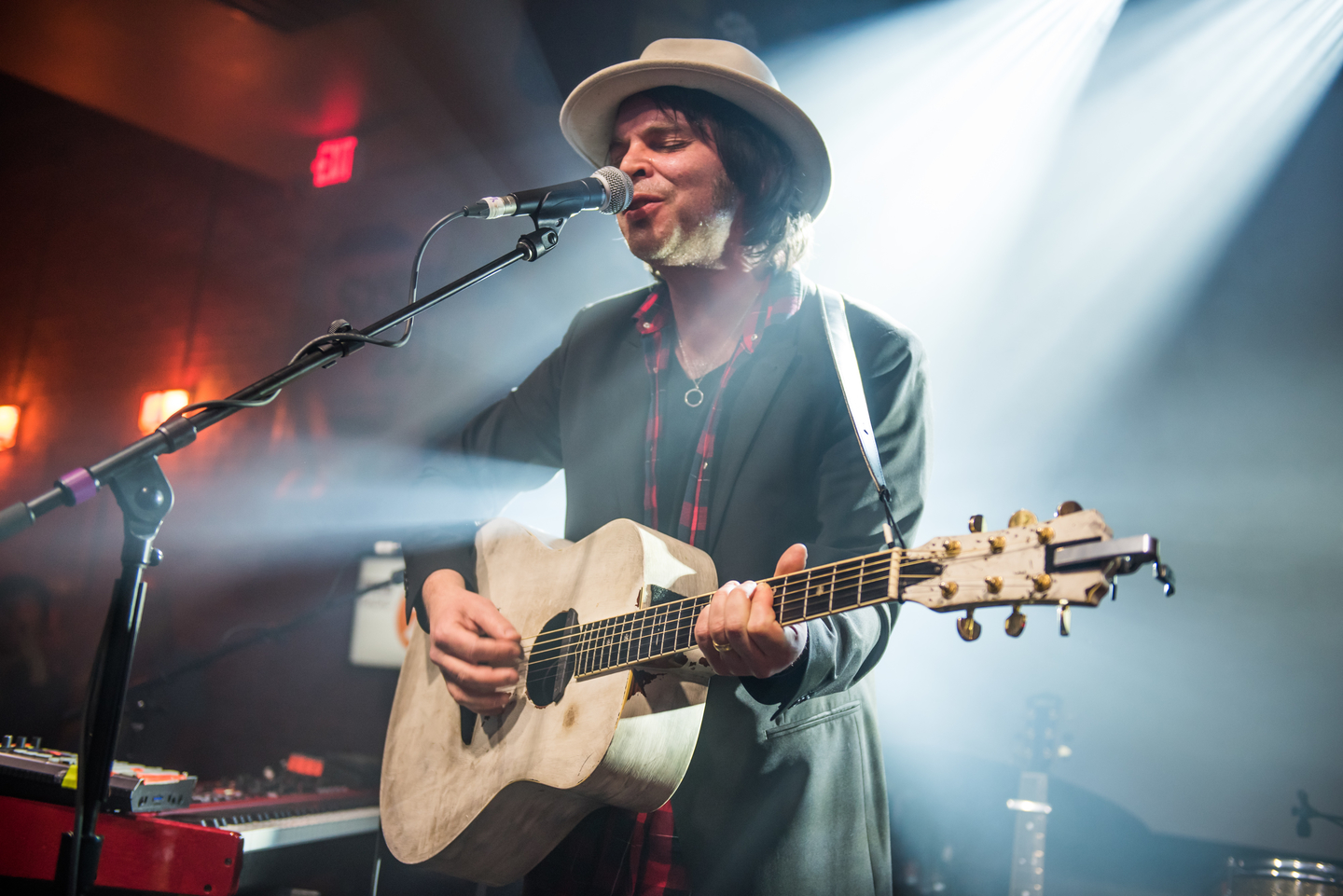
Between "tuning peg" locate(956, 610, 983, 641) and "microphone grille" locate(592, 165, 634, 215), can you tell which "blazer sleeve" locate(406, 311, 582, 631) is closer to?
"microphone grille" locate(592, 165, 634, 215)

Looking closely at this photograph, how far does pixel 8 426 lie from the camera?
490 cm

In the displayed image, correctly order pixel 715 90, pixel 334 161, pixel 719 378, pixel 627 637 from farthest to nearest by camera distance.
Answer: pixel 334 161 → pixel 715 90 → pixel 719 378 → pixel 627 637

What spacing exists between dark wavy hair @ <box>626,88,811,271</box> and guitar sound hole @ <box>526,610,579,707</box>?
1.17m

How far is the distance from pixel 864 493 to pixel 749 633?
555mm

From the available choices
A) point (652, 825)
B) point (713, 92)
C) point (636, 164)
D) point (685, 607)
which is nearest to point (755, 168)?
point (713, 92)

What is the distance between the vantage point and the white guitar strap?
1685 millimetres

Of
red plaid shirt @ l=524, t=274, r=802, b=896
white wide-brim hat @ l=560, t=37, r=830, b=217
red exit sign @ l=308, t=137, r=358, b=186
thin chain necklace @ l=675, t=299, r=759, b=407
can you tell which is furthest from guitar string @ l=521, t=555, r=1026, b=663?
red exit sign @ l=308, t=137, r=358, b=186

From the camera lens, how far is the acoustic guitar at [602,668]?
1.21m

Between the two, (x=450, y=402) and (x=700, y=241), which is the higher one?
(x=450, y=402)

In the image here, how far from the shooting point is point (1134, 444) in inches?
173

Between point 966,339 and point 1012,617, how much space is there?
3694 mm

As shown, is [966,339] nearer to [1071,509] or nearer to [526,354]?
[526,354]

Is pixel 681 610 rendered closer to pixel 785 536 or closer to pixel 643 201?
pixel 785 536

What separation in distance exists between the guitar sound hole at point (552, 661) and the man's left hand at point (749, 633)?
41cm
